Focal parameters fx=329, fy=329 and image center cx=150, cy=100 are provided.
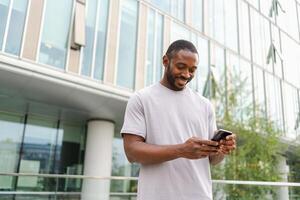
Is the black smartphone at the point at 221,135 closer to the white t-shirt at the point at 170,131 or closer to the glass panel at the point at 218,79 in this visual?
the white t-shirt at the point at 170,131

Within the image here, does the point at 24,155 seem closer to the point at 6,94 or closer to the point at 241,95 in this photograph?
the point at 6,94

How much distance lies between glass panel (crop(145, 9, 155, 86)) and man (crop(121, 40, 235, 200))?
34.9 feet

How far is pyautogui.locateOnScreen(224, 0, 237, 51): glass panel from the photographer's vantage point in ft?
57.7

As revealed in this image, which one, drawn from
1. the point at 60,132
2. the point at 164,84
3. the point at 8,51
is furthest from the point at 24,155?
the point at 164,84

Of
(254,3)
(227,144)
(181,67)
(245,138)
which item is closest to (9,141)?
(245,138)

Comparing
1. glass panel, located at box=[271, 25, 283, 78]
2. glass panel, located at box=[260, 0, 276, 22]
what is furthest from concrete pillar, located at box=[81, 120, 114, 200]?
glass panel, located at box=[260, 0, 276, 22]

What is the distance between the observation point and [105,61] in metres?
11.4

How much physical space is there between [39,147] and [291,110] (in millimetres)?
16045

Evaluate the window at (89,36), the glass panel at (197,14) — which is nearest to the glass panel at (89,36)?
the window at (89,36)

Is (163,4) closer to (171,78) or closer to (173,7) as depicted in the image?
(173,7)

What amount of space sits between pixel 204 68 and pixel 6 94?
8.42 m

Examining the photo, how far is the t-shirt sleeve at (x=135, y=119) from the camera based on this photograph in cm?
162

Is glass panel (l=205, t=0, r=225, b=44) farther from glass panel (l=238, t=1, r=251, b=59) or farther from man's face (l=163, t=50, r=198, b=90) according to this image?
man's face (l=163, t=50, r=198, b=90)

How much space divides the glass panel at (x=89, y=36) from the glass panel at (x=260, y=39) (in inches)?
432
